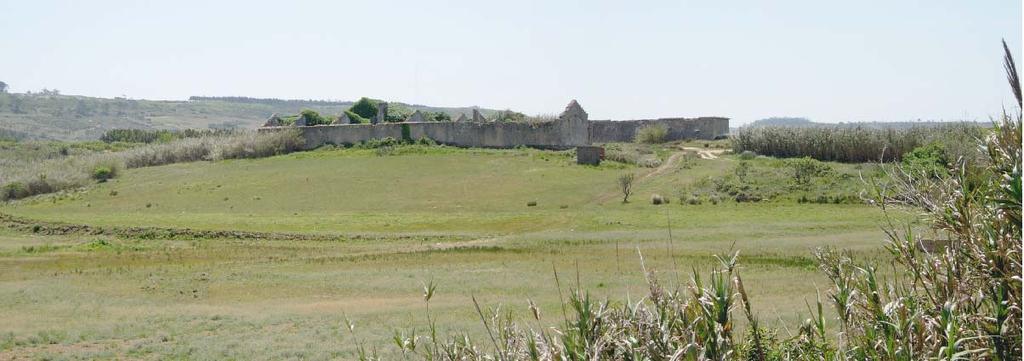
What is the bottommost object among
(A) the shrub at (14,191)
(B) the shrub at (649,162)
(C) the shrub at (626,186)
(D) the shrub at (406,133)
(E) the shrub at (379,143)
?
(A) the shrub at (14,191)

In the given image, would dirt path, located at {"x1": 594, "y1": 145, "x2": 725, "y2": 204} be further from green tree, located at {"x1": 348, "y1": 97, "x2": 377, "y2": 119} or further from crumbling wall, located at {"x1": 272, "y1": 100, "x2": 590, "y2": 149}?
green tree, located at {"x1": 348, "y1": 97, "x2": 377, "y2": 119}

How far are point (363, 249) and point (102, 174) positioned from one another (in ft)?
125

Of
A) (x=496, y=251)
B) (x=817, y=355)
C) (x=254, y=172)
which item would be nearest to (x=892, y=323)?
(x=817, y=355)

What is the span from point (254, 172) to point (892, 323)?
6186 cm

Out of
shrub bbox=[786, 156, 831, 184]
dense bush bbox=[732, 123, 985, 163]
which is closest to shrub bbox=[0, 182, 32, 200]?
dense bush bbox=[732, 123, 985, 163]

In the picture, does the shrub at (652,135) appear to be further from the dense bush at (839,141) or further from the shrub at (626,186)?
the shrub at (626,186)

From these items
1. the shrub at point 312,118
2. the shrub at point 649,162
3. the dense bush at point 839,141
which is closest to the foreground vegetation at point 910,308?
the dense bush at point 839,141

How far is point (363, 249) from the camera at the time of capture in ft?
120

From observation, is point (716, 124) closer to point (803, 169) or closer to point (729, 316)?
point (803, 169)

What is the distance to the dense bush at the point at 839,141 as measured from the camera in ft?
198

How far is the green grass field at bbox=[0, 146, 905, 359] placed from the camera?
21.0m

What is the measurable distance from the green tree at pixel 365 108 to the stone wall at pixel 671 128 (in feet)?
63.6

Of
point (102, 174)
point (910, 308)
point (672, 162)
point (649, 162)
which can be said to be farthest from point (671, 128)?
point (910, 308)

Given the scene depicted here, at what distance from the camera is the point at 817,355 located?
28.3 feet
